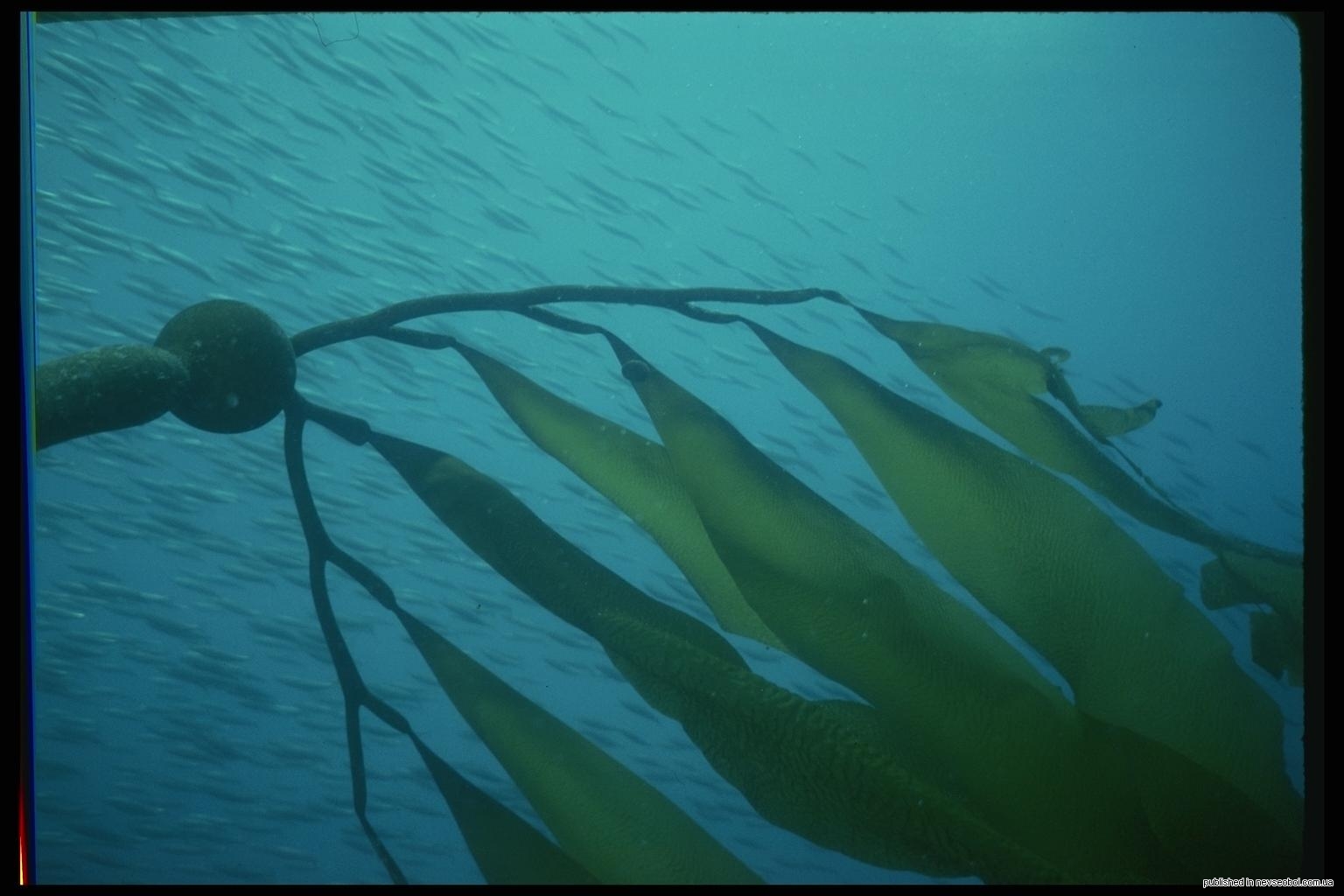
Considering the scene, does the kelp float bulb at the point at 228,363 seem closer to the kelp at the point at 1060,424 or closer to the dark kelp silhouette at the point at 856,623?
the dark kelp silhouette at the point at 856,623

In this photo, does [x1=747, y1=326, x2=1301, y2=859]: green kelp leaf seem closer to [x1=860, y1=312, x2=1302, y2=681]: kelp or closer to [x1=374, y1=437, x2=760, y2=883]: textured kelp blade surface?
[x1=860, y1=312, x2=1302, y2=681]: kelp

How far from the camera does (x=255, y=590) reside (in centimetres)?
1284

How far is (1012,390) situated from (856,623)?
1.33 ft

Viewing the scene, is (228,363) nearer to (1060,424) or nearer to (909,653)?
(909,653)

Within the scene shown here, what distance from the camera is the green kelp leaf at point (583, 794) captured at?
33.1 inches

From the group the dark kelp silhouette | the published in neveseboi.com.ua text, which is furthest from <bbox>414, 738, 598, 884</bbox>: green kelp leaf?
the published in neveseboi.com.ua text

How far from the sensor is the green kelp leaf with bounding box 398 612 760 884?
84cm

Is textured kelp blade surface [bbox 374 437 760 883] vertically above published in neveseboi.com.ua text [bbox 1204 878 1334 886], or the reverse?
published in neveseboi.com.ua text [bbox 1204 878 1334 886]

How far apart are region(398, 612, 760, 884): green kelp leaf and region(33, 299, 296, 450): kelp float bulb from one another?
12.3 inches

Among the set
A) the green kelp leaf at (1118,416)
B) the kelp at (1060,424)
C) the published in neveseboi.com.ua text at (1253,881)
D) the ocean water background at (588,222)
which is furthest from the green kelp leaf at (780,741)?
the ocean water background at (588,222)

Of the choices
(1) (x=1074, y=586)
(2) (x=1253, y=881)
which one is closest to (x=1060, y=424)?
(1) (x=1074, y=586)

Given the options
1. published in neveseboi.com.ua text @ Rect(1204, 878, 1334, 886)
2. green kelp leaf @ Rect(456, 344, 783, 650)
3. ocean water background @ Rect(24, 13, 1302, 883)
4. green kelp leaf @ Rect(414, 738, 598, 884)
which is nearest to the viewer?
published in neveseboi.com.ua text @ Rect(1204, 878, 1334, 886)

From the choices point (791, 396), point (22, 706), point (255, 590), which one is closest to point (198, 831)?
point (255, 590)

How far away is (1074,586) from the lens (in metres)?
0.83
